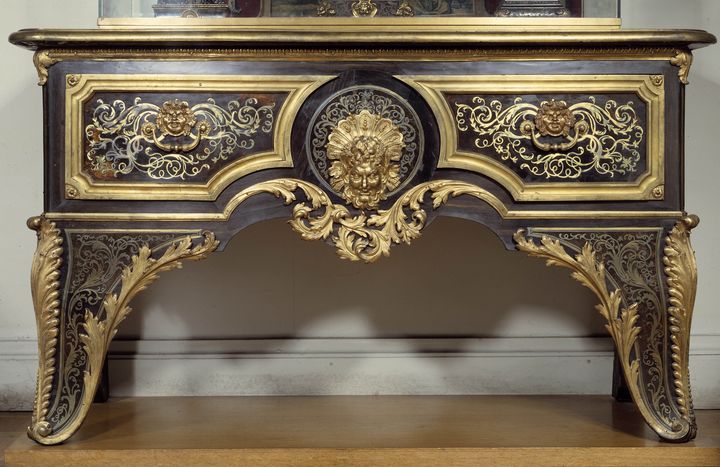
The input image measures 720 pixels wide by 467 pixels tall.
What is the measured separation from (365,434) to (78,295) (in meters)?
0.59

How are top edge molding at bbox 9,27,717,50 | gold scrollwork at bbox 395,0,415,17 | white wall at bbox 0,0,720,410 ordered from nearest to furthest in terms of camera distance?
top edge molding at bbox 9,27,717,50 < gold scrollwork at bbox 395,0,415,17 < white wall at bbox 0,0,720,410

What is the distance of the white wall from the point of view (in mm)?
2064

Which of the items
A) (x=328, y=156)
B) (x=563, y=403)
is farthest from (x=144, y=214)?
(x=563, y=403)

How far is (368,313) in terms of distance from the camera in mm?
2086

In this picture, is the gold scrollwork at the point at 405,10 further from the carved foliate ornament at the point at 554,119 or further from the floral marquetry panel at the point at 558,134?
the carved foliate ornament at the point at 554,119

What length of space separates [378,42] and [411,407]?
82 centimetres

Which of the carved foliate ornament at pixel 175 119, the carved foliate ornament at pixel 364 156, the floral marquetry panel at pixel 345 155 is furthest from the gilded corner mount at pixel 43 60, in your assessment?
the carved foliate ornament at pixel 364 156

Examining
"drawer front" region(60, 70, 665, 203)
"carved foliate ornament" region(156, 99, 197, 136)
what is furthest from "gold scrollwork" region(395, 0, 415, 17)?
"carved foliate ornament" region(156, 99, 197, 136)

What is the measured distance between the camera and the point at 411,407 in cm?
191

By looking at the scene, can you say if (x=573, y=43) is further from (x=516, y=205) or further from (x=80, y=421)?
(x=80, y=421)

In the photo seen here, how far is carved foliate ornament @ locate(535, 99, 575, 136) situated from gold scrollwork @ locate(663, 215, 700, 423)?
0.27m

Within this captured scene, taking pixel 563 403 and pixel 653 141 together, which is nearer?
pixel 653 141

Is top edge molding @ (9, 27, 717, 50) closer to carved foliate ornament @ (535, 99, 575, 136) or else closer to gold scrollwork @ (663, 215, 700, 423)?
carved foliate ornament @ (535, 99, 575, 136)

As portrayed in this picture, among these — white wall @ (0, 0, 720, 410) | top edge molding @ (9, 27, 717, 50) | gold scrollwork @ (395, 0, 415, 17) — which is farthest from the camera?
white wall @ (0, 0, 720, 410)
